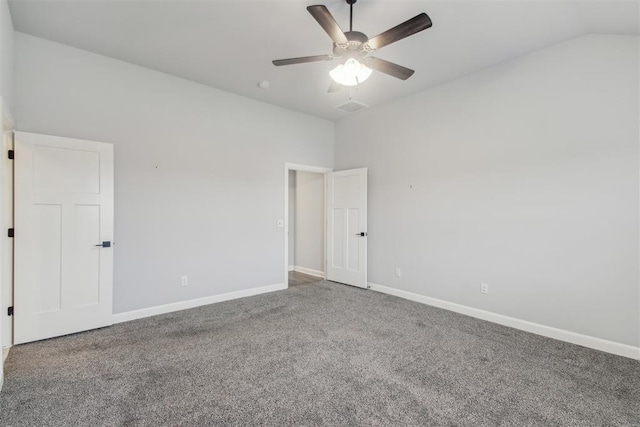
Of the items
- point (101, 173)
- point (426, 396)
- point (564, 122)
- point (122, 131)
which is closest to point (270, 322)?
point (426, 396)

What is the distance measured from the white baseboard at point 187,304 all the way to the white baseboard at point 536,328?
217 centimetres

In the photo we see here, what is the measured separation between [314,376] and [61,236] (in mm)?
2920

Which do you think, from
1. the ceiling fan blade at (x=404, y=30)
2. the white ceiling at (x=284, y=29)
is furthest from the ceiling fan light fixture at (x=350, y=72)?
the white ceiling at (x=284, y=29)

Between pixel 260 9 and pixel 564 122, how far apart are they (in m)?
3.22

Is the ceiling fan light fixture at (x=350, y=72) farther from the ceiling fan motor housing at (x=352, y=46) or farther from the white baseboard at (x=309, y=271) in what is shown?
the white baseboard at (x=309, y=271)

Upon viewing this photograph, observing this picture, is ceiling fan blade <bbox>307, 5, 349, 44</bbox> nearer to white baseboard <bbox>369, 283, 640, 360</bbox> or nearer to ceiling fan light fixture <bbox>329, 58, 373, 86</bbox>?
ceiling fan light fixture <bbox>329, 58, 373, 86</bbox>

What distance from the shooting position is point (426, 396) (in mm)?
2115

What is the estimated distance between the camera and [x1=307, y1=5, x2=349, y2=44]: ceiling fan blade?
1.94 metres

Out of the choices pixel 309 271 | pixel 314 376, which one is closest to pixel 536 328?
pixel 314 376

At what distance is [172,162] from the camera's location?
3850 mm

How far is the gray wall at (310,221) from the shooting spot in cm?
603

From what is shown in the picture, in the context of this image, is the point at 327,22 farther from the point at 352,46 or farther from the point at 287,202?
the point at 287,202

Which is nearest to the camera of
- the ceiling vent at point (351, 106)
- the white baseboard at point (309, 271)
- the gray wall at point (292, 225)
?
the ceiling vent at point (351, 106)

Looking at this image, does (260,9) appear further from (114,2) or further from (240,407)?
(240,407)
